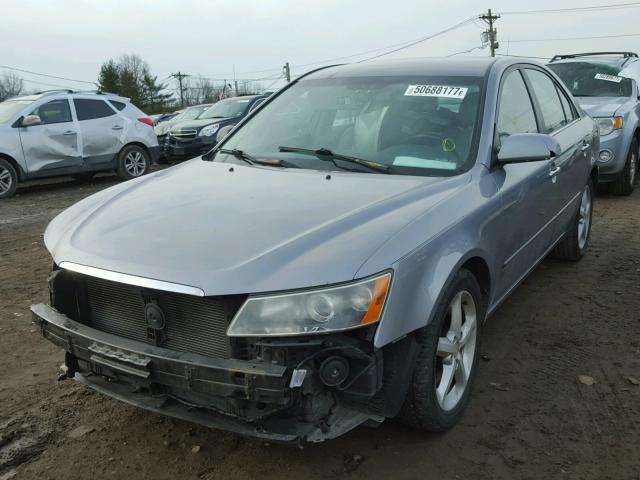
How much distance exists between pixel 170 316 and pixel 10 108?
32.8ft

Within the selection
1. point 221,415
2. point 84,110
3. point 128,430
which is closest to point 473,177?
point 221,415

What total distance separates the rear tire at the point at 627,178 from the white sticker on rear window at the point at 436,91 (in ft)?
17.7

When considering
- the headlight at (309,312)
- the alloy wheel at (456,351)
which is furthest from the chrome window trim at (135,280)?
the alloy wheel at (456,351)

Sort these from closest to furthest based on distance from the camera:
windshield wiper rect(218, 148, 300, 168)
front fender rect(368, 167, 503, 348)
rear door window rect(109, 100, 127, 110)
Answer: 1. front fender rect(368, 167, 503, 348)
2. windshield wiper rect(218, 148, 300, 168)
3. rear door window rect(109, 100, 127, 110)

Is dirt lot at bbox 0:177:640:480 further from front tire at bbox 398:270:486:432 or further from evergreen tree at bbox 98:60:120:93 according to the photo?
evergreen tree at bbox 98:60:120:93

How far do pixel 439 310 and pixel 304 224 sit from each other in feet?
2.17

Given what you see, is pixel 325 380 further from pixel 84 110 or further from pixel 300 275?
pixel 84 110

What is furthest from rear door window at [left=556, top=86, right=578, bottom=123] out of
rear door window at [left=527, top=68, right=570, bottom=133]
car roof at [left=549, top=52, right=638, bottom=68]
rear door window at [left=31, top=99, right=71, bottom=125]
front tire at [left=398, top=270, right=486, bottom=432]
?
rear door window at [left=31, top=99, right=71, bottom=125]

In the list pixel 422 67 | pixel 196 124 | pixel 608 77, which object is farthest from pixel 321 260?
pixel 196 124

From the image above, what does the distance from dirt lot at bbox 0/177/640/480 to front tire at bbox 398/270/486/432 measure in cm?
14

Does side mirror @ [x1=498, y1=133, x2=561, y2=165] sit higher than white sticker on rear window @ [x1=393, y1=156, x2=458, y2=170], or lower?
higher

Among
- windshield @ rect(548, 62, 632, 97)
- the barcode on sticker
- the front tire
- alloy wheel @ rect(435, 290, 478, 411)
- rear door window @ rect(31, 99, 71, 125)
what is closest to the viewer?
the barcode on sticker

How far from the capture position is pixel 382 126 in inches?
136

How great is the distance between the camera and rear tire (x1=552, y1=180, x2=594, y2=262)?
16.9 feet
